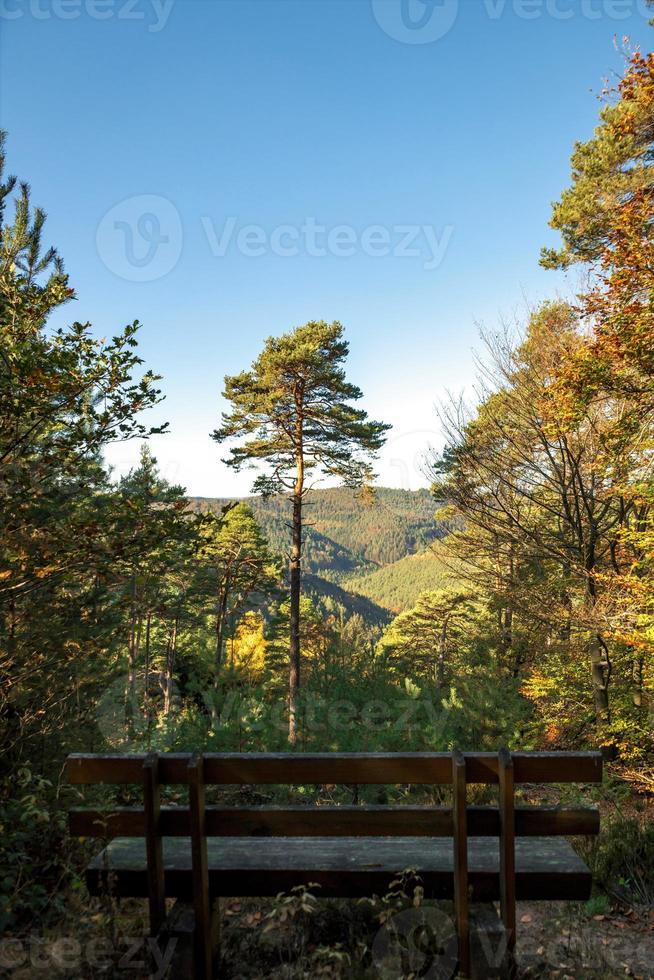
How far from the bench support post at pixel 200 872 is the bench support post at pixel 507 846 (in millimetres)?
1465

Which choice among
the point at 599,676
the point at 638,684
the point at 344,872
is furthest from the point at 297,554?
the point at 344,872

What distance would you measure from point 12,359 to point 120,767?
3.51 meters

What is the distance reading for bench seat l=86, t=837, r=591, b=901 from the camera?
2791 mm

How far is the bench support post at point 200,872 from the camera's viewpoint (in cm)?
263

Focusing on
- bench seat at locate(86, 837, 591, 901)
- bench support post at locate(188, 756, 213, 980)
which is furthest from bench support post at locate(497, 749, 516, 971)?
bench support post at locate(188, 756, 213, 980)

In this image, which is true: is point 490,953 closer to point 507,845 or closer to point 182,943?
point 507,845

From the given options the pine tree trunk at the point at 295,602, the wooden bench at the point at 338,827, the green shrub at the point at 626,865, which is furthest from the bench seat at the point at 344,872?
the pine tree trunk at the point at 295,602

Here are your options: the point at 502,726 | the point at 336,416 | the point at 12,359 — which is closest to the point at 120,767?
the point at 12,359

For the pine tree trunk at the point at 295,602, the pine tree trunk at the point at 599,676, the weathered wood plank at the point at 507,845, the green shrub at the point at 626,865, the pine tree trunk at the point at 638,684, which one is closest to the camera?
the weathered wood plank at the point at 507,845

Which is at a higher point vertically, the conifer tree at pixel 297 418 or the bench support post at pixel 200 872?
the conifer tree at pixel 297 418

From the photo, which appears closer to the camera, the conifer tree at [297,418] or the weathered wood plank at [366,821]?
the weathered wood plank at [366,821]

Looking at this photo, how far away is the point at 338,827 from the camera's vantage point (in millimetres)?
2764

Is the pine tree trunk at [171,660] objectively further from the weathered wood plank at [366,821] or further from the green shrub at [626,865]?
the weathered wood plank at [366,821]

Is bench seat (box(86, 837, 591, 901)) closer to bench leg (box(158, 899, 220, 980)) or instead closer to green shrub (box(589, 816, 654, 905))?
bench leg (box(158, 899, 220, 980))
